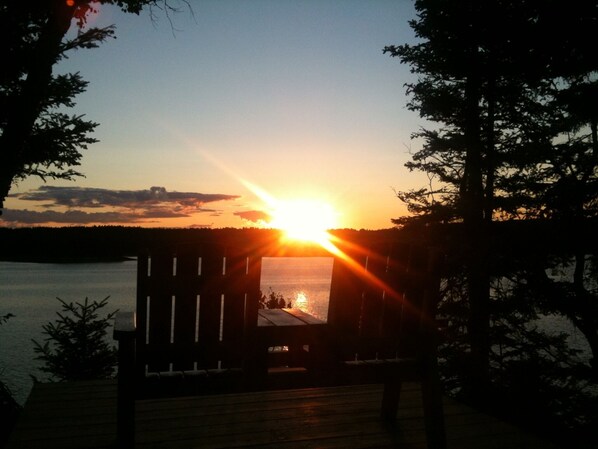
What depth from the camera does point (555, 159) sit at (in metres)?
16.6

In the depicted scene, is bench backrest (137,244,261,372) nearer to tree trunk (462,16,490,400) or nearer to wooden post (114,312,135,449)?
wooden post (114,312,135,449)

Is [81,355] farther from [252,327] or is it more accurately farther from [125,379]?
[252,327]

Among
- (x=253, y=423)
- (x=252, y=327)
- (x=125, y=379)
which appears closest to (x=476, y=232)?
(x=253, y=423)

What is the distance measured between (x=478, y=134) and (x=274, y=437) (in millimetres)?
15086

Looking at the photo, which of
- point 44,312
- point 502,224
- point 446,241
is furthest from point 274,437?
point 44,312

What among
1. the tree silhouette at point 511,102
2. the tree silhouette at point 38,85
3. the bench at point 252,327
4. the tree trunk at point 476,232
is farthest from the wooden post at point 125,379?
the tree silhouette at point 511,102

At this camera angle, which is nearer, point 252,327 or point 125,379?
point 125,379

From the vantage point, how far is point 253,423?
381 centimetres

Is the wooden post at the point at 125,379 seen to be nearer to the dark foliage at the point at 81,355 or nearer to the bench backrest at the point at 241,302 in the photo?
the bench backrest at the point at 241,302

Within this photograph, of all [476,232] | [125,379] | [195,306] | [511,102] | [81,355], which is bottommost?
[81,355]

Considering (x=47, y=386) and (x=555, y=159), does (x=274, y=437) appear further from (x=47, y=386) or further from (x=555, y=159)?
(x=555, y=159)

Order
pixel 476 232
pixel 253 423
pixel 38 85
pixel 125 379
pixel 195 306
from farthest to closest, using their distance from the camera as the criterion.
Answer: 1. pixel 476 232
2. pixel 38 85
3. pixel 253 423
4. pixel 195 306
5. pixel 125 379

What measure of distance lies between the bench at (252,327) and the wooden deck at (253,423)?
51cm

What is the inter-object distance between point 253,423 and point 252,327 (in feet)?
3.75
